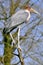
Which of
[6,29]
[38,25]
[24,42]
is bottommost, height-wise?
[6,29]

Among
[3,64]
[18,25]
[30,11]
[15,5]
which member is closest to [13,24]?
[18,25]

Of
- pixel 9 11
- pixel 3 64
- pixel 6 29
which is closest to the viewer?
pixel 6 29

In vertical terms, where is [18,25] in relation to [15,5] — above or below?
below

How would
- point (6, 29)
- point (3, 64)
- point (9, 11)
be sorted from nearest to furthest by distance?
point (6, 29) < point (3, 64) < point (9, 11)

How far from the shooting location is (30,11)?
190 inches

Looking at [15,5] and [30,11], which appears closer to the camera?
[30,11]

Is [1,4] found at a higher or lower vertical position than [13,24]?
higher

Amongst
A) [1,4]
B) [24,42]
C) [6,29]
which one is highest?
[1,4]

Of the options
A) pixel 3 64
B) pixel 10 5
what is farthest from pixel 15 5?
pixel 3 64

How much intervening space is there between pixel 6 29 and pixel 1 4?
4958mm

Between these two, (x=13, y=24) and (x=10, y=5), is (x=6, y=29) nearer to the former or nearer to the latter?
(x=13, y=24)

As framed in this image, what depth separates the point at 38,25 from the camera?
1005 cm

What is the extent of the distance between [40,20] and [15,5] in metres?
1.32

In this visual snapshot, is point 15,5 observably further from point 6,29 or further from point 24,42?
point 6,29
